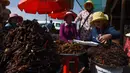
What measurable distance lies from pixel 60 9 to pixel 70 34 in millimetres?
2872

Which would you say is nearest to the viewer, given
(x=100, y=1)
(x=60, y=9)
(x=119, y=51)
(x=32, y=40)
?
(x=32, y=40)

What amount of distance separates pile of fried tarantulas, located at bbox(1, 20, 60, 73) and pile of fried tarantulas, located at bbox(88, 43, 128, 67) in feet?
3.23

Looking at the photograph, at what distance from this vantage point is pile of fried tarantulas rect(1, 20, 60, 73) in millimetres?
3875

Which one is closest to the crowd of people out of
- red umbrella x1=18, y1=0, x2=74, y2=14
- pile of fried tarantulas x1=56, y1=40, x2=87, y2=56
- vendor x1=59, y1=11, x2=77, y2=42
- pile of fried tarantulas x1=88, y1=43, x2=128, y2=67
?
vendor x1=59, y1=11, x2=77, y2=42

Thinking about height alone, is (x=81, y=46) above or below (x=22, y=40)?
below

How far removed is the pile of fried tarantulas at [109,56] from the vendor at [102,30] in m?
0.17

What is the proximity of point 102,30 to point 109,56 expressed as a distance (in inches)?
29.6

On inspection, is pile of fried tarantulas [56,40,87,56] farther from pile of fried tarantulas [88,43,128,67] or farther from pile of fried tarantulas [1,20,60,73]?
pile of fried tarantulas [1,20,60,73]

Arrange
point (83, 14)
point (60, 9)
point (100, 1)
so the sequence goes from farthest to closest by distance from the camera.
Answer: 1. point (100, 1)
2. point (60, 9)
3. point (83, 14)

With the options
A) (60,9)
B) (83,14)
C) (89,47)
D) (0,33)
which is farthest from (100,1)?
(0,33)

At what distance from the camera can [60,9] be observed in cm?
961

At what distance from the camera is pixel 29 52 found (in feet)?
13.0

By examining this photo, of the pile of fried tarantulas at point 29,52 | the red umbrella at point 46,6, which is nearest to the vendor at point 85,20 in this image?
the red umbrella at point 46,6

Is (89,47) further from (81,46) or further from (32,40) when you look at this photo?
(32,40)
